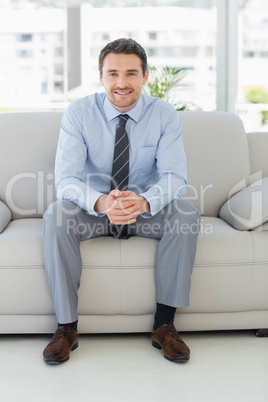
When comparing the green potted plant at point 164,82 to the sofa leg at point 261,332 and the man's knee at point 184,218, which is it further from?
the sofa leg at point 261,332

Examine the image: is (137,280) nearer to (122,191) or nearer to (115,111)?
(122,191)

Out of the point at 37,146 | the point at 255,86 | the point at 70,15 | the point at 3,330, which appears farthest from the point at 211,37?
the point at 3,330

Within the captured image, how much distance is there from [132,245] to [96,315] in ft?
1.03

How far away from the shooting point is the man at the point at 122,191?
1.99 meters

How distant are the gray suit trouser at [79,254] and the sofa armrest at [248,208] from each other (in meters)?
0.24

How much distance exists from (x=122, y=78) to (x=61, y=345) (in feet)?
3.52

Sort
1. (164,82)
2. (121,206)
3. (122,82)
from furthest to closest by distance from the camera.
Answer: (164,82)
(122,82)
(121,206)

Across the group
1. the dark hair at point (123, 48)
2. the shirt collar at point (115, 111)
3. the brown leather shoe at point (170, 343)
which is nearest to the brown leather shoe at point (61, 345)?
the brown leather shoe at point (170, 343)

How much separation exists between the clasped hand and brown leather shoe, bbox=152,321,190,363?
0.43 metres

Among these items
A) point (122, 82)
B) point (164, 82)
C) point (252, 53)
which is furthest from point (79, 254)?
point (252, 53)

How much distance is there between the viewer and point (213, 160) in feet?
8.75

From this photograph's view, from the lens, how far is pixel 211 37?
425cm

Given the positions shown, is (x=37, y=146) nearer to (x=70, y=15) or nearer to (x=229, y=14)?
(x=70, y=15)

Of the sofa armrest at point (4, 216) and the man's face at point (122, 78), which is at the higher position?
the man's face at point (122, 78)
